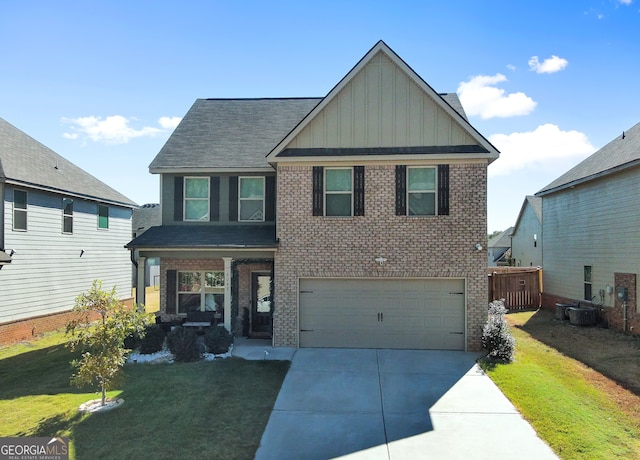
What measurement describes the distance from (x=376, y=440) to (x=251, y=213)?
894cm

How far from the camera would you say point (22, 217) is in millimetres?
13859

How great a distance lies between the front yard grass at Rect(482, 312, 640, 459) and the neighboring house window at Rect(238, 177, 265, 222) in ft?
28.0

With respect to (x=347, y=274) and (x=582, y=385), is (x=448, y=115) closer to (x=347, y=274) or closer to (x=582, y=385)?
(x=347, y=274)

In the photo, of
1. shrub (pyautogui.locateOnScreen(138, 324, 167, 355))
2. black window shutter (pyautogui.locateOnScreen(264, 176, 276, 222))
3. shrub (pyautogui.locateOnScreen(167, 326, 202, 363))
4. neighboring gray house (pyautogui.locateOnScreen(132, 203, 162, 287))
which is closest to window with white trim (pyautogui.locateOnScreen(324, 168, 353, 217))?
black window shutter (pyautogui.locateOnScreen(264, 176, 276, 222))

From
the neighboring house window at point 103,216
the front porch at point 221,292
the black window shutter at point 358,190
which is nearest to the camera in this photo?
the black window shutter at point 358,190

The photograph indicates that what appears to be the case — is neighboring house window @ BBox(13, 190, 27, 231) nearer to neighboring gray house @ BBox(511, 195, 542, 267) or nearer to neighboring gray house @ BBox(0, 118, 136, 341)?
neighboring gray house @ BBox(0, 118, 136, 341)

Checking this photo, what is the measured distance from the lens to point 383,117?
1173 cm

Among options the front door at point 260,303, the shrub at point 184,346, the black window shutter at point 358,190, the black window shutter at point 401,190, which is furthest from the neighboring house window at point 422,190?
the shrub at point 184,346

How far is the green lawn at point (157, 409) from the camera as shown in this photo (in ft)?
20.6

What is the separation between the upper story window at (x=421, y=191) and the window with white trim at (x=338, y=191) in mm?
1787

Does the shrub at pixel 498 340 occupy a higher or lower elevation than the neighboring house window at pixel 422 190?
lower

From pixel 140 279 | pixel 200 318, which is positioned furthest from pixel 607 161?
pixel 140 279

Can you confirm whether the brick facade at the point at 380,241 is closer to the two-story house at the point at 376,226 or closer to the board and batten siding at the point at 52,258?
the two-story house at the point at 376,226

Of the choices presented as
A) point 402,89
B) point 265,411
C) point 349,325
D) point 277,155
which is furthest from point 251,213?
point 265,411
